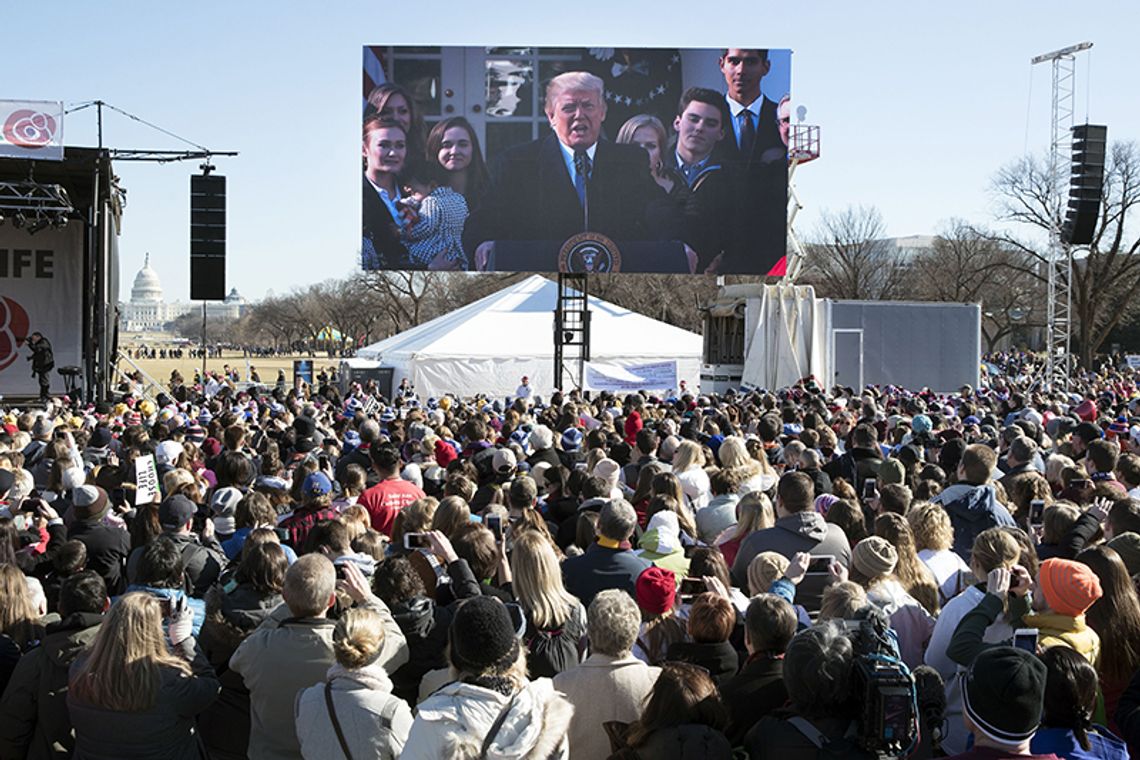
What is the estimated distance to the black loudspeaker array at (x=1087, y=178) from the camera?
83.8 ft

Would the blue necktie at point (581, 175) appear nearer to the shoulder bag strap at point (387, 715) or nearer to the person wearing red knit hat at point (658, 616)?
the person wearing red knit hat at point (658, 616)

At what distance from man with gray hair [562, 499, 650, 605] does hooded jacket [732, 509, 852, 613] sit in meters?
0.72

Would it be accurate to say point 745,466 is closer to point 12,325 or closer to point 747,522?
point 747,522

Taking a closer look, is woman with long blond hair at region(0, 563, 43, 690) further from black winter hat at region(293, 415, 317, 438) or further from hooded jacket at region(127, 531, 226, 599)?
black winter hat at region(293, 415, 317, 438)

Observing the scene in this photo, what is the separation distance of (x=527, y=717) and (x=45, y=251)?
2960 cm

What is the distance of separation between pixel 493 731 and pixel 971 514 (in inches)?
191

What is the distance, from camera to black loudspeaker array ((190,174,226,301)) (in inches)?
893

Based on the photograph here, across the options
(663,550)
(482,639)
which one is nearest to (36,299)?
(663,550)

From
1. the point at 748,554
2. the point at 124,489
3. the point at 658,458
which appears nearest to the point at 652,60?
the point at 658,458

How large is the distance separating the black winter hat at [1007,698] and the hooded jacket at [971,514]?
4.32 metres

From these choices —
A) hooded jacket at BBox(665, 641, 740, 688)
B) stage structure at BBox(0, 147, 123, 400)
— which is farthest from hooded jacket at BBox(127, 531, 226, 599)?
stage structure at BBox(0, 147, 123, 400)

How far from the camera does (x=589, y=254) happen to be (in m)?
28.9

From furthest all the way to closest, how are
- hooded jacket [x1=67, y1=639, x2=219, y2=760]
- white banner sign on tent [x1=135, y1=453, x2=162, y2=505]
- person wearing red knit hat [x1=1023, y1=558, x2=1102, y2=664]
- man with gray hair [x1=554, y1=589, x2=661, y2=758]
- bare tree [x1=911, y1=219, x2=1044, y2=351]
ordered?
bare tree [x1=911, y1=219, x2=1044, y2=351] → white banner sign on tent [x1=135, y1=453, x2=162, y2=505] → person wearing red knit hat [x1=1023, y1=558, x2=1102, y2=664] → hooded jacket [x1=67, y1=639, x2=219, y2=760] → man with gray hair [x1=554, y1=589, x2=661, y2=758]

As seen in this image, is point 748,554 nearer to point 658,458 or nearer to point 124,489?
point 658,458
